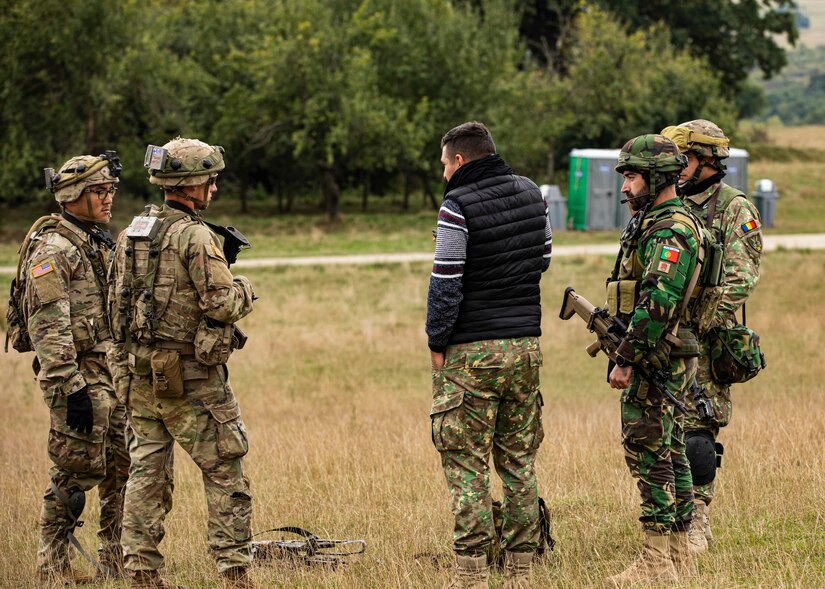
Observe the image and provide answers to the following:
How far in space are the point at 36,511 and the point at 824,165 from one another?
4106 cm

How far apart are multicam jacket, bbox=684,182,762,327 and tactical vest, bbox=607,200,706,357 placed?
0.64 m

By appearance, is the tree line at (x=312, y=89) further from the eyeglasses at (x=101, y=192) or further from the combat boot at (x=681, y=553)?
the combat boot at (x=681, y=553)

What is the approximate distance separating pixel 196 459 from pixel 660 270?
2.41m

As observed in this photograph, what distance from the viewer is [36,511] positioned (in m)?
6.90

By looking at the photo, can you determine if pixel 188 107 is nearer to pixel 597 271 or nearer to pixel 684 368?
pixel 597 271

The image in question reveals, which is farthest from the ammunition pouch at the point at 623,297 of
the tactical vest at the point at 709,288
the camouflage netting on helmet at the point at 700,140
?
the camouflage netting on helmet at the point at 700,140

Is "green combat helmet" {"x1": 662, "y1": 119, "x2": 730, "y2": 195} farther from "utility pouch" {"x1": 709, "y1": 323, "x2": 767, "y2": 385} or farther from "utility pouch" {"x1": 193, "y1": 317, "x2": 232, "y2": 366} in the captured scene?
"utility pouch" {"x1": 193, "y1": 317, "x2": 232, "y2": 366}

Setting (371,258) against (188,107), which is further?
(188,107)

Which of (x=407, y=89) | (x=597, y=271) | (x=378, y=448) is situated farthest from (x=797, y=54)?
(x=378, y=448)

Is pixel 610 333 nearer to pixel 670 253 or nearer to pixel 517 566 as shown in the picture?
pixel 670 253

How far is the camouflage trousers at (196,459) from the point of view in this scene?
4.93 metres

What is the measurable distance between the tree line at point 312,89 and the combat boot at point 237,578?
24.4m

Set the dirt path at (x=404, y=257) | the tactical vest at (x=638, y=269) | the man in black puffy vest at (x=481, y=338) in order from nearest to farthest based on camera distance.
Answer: the man in black puffy vest at (x=481, y=338) < the tactical vest at (x=638, y=269) < the dirt path at (x=404, y=257)

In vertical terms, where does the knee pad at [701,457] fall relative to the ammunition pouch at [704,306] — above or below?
below
